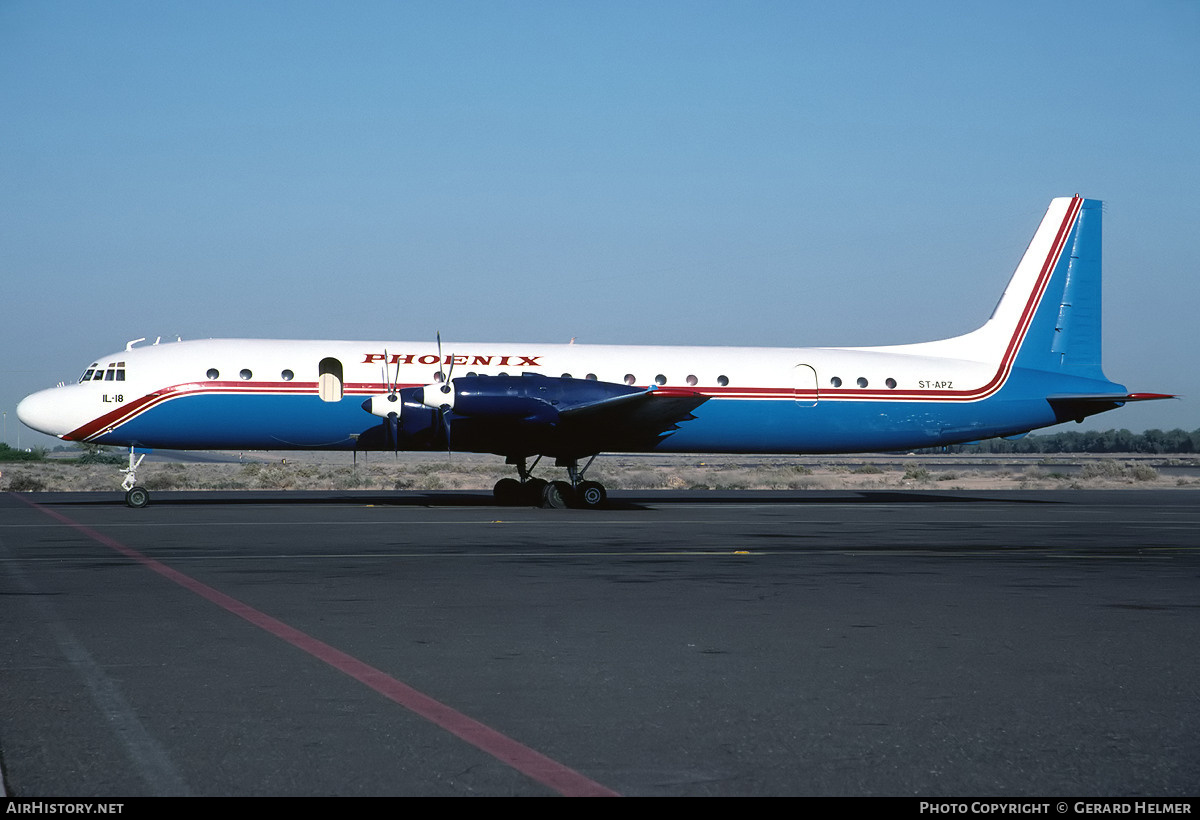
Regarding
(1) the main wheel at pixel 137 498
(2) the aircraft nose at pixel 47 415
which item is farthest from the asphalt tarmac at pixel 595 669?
(2) the aircraft nose at pixel 47 415

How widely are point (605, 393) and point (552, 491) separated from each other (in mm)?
2862

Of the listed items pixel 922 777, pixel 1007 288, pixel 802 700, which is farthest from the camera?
pixel 1007 288

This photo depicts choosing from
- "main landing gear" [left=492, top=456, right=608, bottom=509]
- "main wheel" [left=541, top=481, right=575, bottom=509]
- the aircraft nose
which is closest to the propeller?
"main landing gear" [left=492, top=456, right=608, bottom=509]

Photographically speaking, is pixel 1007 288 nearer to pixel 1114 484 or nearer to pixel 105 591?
pixel 1114 484

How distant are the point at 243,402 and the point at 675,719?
24665 mm

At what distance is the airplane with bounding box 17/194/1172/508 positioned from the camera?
2923 centimetres

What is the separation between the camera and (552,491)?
30.0m

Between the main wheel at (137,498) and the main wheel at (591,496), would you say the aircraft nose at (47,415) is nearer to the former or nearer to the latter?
the main wheel at (137,498)

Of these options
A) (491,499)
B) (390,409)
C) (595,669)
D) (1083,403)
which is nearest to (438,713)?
(595,669)

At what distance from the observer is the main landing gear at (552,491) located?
29484 mm

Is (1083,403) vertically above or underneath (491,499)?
above

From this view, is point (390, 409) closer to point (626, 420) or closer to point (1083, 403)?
point (626, 420)

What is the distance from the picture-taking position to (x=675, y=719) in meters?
6.79

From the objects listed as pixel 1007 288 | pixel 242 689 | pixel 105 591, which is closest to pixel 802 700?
pixel 242 689
